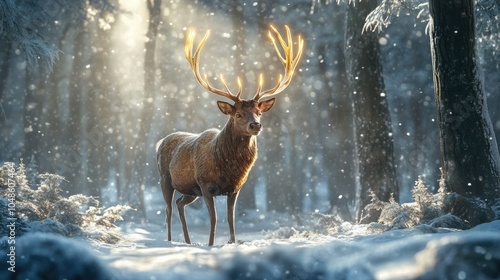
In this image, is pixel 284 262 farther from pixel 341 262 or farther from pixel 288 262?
pixel 341 262

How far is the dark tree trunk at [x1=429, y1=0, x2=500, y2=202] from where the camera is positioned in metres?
7.11

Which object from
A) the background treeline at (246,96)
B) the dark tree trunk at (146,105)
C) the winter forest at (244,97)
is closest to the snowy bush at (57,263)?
the winter forest at (244,97)

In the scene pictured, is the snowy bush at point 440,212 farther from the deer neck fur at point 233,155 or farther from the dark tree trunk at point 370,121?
the dark tree trunk at point 370,121

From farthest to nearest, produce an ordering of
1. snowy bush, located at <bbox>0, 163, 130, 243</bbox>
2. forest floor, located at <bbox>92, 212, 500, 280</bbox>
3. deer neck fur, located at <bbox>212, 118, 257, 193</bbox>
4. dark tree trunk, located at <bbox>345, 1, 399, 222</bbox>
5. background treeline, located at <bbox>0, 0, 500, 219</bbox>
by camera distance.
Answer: background treeline, located at <bbox>0, 0, 500, 219</bbox> → dark tree trunk, located at <bbox>345, 1, 399, 222</bbox> → deer neck fur, located at <bbox>212, 118, 257, 193</bbox> → snowy bush, located at <bbox>0, 163, 130, 243</bbox> → forest floor, located at <bbox>92, 212, 500, 280</bbox>

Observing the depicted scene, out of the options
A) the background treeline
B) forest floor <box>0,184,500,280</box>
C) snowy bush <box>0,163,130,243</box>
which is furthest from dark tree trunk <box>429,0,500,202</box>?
the background treeline

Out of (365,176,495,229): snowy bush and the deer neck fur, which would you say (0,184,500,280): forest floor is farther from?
the deer neck fur

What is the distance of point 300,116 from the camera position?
74.3ft

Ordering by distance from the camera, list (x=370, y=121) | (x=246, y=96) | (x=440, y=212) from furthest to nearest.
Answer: (x=246, y=96)
(x=370, y=121)
(x=440, y=212)

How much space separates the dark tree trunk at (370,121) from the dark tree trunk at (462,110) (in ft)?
9.08

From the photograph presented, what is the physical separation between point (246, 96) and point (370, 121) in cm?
1073

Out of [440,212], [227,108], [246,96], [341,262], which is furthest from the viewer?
[246,96]

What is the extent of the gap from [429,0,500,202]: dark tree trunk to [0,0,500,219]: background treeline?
12.4 m

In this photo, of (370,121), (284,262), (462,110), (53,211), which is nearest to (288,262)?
(284,262)

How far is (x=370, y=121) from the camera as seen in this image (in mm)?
10531
